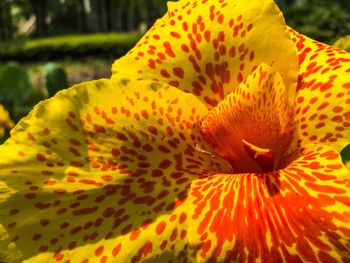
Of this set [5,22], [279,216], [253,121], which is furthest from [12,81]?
[5,22]

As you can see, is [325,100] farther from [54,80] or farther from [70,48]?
[70,48]

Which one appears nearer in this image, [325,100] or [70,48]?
[325,100]

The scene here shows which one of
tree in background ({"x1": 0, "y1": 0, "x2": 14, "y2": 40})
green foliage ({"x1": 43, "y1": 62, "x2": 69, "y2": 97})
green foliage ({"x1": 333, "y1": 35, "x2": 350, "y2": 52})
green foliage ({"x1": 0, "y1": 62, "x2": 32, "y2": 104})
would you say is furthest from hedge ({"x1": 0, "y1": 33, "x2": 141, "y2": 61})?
green foliage ({"x1": 333, "y1": 35, "x2": 350, "y2": 52})

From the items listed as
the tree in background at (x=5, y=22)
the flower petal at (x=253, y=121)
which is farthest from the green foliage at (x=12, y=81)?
the tree in background at (x=5, y=22)

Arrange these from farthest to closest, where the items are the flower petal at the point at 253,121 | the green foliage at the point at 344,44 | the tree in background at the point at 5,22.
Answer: the tree in background at the point at 5,22
the green foliage at the point at 344,44
the flower petal at the point at 253,121

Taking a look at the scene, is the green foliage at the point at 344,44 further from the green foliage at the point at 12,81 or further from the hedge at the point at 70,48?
the hedge at the point at 70,48

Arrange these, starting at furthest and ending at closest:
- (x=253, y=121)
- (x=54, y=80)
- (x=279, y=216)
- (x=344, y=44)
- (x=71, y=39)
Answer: (x=71, y=39), (x=54, y=80), (x=344, y=44), (x=253, y=121), (x=279, y=216)

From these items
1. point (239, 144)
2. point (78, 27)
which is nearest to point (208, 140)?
point (239, 144)
